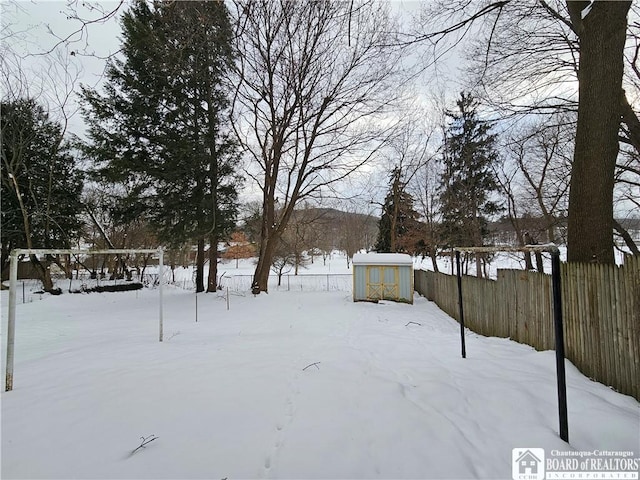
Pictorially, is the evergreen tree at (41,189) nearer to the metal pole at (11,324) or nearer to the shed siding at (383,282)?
the metal pole at (11,324)

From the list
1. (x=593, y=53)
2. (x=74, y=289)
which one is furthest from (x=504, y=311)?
(x=74, y=289)

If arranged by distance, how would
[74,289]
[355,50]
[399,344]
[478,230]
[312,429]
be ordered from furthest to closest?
[478,230], [74,289], [355,50], [399,344], [312,429]

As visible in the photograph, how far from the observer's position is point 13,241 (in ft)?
55.2

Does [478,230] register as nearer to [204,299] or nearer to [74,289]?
[204,299]

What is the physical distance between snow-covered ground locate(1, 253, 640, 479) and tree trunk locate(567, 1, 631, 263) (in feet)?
5.98

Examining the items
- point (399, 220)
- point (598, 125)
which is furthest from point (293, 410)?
point (399, 220)

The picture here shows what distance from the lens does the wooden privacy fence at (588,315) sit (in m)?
2.95

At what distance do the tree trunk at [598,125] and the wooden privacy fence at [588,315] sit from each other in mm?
665

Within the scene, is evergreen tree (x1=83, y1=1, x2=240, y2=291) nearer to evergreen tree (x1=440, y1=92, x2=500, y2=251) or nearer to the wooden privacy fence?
the wooden privacy fence

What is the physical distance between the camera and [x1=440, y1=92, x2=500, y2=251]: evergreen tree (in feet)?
54.2

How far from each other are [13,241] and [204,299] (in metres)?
13.4

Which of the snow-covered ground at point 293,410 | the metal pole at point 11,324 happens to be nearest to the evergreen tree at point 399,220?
the snow-covered ground at point 293,410

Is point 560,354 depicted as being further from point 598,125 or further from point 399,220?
point 399,220

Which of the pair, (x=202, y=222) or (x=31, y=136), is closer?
(x=202, y=222)
